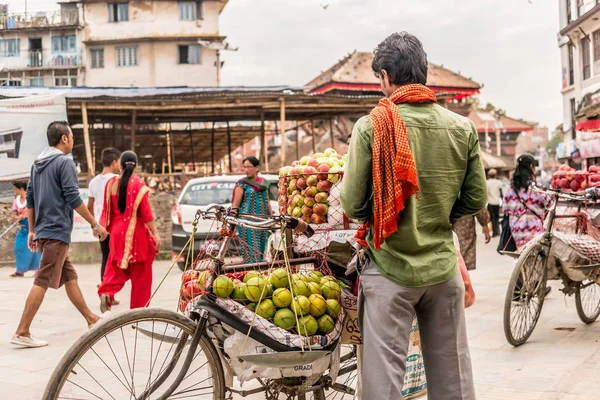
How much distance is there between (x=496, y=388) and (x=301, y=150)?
26.6 meters

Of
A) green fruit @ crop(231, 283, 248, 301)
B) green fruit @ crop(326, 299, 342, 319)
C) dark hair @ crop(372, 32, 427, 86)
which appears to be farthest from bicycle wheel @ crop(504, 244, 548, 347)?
dark hair @ crop(372, 32, 427, 86)

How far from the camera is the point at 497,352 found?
6.13 meters

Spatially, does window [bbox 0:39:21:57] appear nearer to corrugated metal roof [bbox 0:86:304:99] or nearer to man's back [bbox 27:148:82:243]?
corrugated metal roof [bbox 0:86:304:99]

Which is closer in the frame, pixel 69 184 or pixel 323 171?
pixel 323 171

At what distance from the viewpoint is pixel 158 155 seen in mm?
30172

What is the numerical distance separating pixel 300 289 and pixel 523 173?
5641mm

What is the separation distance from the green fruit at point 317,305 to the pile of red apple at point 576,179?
4.65m

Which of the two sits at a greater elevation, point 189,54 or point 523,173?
point 189,54

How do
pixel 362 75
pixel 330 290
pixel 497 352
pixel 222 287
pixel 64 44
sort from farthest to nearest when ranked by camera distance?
pixel 64 44
pixel 362 75
pixel 497 352
pixel 330 290
pixel 222 287

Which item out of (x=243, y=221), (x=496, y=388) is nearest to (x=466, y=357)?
(x=243, y=221)

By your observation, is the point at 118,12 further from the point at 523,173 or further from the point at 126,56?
the point at 523,173

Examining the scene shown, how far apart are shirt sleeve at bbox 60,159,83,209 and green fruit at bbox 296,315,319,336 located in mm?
3858

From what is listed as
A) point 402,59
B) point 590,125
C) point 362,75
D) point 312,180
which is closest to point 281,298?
point 312,180

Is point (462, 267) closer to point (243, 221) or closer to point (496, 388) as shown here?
point (243, 221)
